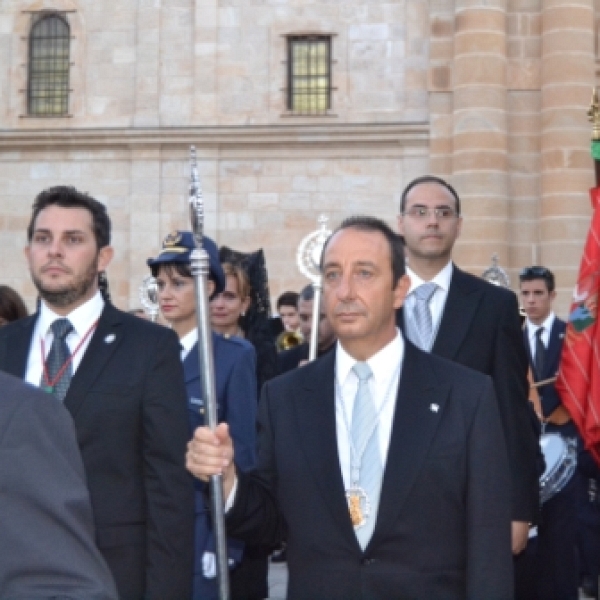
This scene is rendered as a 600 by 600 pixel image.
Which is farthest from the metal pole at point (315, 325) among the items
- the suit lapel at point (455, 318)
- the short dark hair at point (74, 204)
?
the short dark hair at point (74, 204)

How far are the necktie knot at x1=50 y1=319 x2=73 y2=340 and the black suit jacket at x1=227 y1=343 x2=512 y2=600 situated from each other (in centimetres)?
100

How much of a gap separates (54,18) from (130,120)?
2.41 m

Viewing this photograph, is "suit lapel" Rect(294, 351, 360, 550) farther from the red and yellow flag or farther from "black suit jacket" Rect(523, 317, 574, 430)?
"black suit jacket" Rect(523, 317, 574, 430)

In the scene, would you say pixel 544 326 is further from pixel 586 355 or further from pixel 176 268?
pixel 176 268

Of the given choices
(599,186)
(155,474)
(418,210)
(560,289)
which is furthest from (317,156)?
(155,474)

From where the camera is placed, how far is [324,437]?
4504mm

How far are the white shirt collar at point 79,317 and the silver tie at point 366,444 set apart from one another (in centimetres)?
115

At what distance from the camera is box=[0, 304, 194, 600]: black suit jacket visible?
16.1 feet

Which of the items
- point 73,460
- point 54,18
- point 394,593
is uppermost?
point 54,18

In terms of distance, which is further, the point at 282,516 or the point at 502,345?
the point at 502,345

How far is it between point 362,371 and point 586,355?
405cm

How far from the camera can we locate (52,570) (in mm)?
2488

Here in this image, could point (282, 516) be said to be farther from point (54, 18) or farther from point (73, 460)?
point (54, 18)

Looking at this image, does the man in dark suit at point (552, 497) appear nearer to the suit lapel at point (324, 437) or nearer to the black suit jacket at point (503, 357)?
the black suit jacket at point (503, 357)
